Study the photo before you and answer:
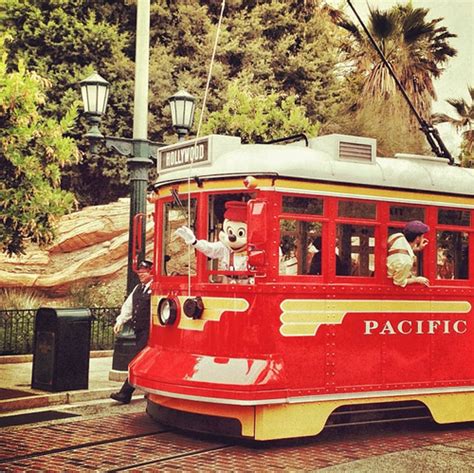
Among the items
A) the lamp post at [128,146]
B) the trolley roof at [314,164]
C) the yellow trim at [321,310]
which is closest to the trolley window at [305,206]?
the trolley roof at [314,164]

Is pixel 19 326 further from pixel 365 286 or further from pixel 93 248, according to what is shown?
pixel 365 286

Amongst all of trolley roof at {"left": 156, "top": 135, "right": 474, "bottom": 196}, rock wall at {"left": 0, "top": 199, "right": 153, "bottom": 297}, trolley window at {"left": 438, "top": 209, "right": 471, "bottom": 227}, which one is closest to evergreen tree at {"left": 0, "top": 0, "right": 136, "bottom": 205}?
rock wall at {"left": 0, "top": 199, "right": 153, "bottom": 297}

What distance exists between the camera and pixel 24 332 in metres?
15.2

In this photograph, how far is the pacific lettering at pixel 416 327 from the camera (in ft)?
25.9

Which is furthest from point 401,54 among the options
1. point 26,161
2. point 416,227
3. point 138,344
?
point 416,227

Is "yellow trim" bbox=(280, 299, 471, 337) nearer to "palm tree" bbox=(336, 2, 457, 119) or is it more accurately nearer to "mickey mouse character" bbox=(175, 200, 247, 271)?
"mickey mouse character" bbox=(175, 200, 247, 271)

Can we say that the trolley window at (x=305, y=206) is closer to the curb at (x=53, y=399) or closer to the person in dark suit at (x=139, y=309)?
the person in dark suit at (x=139, y=309)

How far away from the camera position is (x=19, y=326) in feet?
51.9

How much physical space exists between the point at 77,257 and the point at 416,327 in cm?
1314

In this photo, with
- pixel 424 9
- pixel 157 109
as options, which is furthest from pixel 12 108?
pixel 424 9

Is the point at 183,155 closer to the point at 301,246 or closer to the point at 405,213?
the point at 301,246

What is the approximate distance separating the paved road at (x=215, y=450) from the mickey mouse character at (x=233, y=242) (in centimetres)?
173

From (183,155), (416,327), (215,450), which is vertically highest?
(183,155)

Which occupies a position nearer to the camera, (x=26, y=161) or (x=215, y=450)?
(x=215, y=450)
